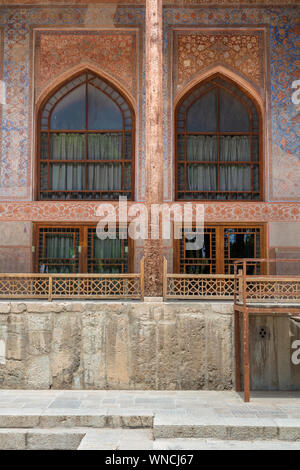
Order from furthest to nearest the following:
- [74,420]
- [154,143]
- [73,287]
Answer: [154,143]
[73,287]
[74,420]

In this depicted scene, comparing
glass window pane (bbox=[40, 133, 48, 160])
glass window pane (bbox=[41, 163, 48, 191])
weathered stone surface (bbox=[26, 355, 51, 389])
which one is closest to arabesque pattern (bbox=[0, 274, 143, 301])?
weathered stone surface (bbox=[26, 355, 51, 389])

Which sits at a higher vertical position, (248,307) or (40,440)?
(248,307)

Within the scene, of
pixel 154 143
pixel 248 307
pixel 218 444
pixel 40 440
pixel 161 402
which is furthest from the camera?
pixel 154 143

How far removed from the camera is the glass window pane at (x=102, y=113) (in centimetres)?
1070

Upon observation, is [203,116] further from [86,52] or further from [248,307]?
[248,307]

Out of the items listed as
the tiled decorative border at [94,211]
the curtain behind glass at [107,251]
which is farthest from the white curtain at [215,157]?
the curtain behind glass at [107,251]

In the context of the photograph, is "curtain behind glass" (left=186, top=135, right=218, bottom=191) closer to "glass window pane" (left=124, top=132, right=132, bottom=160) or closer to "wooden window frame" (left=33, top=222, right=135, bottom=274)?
"glass window pane" (left=124, top=132, right=132, bottom=160)

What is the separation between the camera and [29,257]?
33.4ft

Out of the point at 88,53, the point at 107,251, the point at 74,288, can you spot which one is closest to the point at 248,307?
the point at 74,288

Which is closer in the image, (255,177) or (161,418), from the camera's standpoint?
(161,418)

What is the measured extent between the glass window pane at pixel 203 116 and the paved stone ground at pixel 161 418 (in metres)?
5.66

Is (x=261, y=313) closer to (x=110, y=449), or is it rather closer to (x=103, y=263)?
(x=110, y=449)

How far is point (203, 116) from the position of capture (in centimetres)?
1066

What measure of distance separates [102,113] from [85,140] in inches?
25.3
